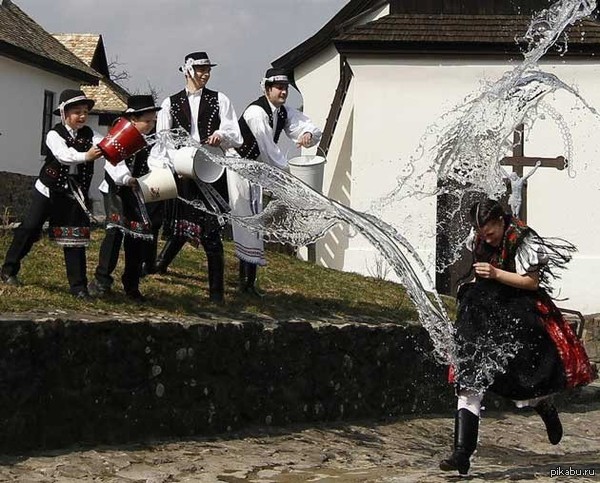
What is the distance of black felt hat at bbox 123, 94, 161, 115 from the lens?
8.34 metres

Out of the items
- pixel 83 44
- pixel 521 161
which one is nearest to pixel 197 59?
pixel 521 161

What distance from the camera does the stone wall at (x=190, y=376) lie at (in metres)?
6.73

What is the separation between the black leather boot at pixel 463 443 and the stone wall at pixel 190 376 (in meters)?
1.75

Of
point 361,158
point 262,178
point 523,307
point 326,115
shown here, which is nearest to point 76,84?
point 326,115

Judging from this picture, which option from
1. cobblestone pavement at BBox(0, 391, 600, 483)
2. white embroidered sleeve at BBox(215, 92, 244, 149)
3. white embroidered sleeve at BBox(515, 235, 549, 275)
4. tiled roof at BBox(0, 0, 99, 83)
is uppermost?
tiled roof at BBox(0, 0, 99, 83)

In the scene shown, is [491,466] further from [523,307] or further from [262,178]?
[262,178]

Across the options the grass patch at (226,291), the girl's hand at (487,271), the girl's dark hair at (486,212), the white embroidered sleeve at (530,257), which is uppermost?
the girl's dark hair at (486,212)

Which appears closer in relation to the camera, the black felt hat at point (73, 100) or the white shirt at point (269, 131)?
the black felt hat at point (73, 100)

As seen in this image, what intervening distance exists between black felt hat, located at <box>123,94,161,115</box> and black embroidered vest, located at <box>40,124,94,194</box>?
0.36 m

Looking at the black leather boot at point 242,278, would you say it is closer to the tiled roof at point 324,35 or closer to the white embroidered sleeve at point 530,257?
the white embroidered sleeve at point 530,257

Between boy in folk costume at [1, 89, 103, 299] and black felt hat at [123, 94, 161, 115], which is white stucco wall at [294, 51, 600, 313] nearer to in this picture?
black felt hat at [123, 94, 161, 115]

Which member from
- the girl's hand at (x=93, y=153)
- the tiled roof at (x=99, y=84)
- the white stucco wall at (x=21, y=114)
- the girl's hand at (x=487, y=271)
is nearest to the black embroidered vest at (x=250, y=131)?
the girl's hand at (x=93, y=153)

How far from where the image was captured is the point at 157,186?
27.9ft

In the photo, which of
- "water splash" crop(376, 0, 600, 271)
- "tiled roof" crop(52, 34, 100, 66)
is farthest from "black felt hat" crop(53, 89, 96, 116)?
"tiled roof" crop(52, 34, 100, 66)
